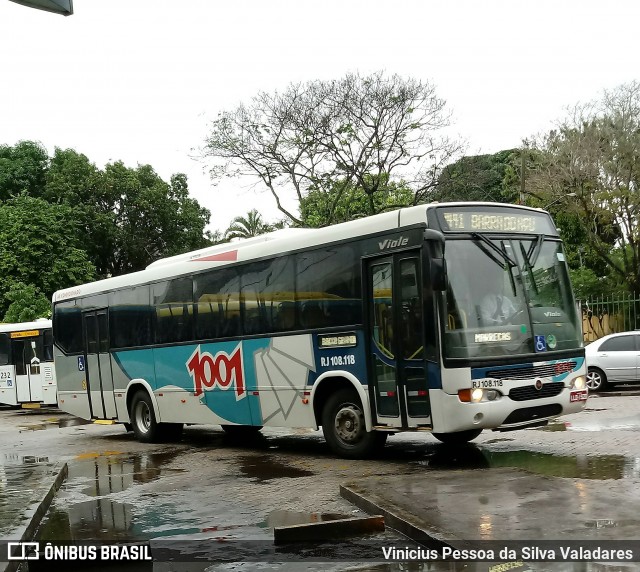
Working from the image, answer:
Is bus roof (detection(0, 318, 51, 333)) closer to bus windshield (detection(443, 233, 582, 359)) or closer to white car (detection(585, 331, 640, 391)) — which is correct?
white car (detection(585, 331, 640, 391))

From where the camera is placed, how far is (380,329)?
11172 millimetres

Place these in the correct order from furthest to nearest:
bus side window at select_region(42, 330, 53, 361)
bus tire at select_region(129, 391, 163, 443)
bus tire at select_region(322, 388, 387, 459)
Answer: bus side window at select_region(42, 330, 53, 361), bus tire at select_region(129, 391, 163, 443), bus tire at select_region(322, 388, 387, 459)

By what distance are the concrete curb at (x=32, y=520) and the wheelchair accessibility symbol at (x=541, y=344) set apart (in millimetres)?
5946

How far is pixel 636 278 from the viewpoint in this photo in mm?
32219

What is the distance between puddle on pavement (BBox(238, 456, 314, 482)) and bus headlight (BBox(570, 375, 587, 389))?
11.5ft

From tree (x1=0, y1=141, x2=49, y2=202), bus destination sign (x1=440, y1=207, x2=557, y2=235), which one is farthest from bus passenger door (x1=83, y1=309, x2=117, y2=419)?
tree (x1=0, y1=141, x2=49, y2=202)

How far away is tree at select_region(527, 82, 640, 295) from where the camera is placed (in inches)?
1148

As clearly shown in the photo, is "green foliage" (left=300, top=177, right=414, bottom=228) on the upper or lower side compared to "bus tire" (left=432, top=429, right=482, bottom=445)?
upper

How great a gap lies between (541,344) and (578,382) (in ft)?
2.80

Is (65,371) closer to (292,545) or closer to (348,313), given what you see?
(348,313)

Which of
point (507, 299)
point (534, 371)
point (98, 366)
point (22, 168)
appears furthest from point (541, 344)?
point (22, 168)

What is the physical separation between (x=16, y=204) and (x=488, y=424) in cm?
3794

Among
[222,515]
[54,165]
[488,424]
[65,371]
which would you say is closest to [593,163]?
[65,371]

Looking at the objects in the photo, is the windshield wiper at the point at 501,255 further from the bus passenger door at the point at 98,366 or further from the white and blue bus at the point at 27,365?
the white and blue bus at the point at 27,365
